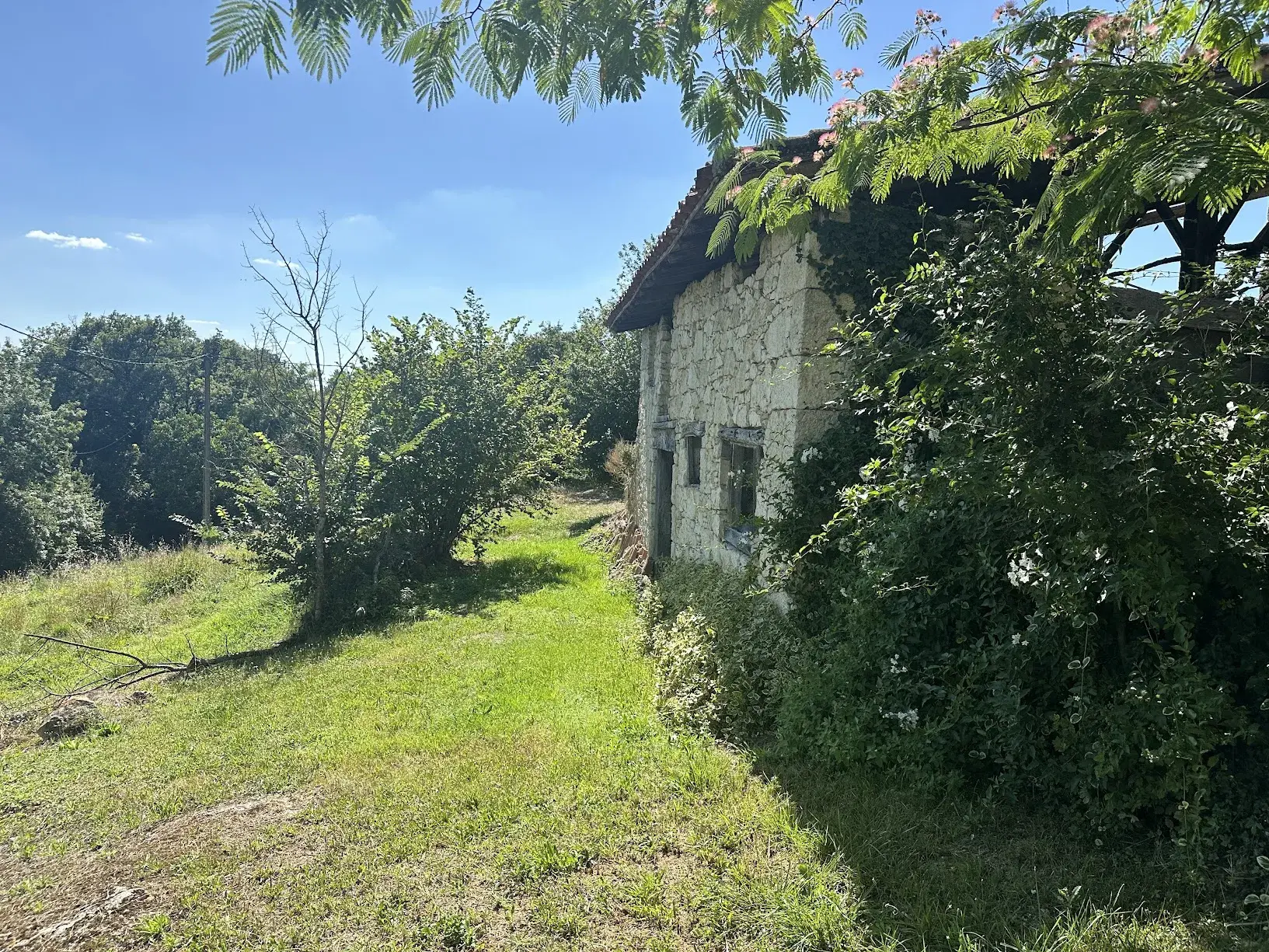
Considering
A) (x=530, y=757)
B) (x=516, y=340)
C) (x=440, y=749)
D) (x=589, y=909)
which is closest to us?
(x=589, y=909)

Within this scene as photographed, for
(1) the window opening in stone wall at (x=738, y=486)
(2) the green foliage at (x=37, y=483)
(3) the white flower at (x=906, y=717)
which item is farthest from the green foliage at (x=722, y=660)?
(2) the green foliage at (x=37, y=483)

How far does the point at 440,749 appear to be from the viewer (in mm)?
4344

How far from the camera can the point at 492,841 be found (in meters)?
3.22

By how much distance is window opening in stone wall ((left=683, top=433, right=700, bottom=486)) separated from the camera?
827cm

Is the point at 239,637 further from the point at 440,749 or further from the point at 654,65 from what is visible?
the point at 654,65

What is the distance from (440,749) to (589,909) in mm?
1946

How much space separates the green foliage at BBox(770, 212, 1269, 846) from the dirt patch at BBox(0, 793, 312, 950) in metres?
2.88

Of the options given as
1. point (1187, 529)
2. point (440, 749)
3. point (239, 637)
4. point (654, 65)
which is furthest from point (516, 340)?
point (1187, 529)

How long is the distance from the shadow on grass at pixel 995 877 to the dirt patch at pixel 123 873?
2.64 metres

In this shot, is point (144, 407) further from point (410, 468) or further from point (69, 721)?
point (69, 721)

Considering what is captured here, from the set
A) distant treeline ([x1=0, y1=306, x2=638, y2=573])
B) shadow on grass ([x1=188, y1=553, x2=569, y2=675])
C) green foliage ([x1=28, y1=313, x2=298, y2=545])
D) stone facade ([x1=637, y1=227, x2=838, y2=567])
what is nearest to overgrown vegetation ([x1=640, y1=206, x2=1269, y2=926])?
stone facade ([x1=637, y1=227, x2=838, y2=567])

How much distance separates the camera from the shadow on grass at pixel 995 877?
2240 millimetres

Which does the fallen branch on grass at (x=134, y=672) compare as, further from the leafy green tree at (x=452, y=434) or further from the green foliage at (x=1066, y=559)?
the green foliage at (x=1066, y=559)

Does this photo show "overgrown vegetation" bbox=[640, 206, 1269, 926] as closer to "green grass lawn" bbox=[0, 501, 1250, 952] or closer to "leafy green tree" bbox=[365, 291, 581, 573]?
"green grass lawn" bbox=[0, 501, 1250, 952]
